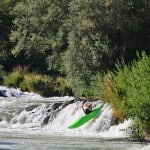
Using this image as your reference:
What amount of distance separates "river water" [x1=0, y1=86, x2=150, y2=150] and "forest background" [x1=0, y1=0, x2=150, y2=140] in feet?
1.96

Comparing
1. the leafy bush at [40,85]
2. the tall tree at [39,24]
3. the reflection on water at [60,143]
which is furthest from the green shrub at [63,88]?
the reflection on water at [60,143]

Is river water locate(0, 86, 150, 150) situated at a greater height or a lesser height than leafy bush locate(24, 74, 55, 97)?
lesser

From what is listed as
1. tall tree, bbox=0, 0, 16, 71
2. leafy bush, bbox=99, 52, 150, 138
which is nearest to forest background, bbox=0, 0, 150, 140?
leafy bush, bbox=99, 52, 150, 138

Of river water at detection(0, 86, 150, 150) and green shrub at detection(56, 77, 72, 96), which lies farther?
green shrub at detection(56, 77, 72, 96)

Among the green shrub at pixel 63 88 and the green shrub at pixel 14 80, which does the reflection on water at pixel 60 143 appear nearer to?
the green shrub at pixel 63 88

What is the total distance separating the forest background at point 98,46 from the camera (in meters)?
20.8

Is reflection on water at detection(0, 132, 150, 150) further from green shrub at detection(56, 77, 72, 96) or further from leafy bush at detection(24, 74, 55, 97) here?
leafy bush at detection(24, 74, 55, 97)

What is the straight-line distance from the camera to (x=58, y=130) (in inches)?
989

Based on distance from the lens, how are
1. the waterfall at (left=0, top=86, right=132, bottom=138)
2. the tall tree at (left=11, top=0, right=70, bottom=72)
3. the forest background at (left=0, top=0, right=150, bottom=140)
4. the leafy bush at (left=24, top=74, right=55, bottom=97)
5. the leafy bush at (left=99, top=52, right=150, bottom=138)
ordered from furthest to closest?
1. the leafy bush at (left=24, top=74, right=55, bottom=97)
2. the tall tree at (left=11, top=0, right=70, bottom=72)
3. the waterfall at (left=0, top=86, right=132, bottom=138)
4. the forest background at (left=0, top=0, right=150, bottom=140)
5. the leafy bush at (left=99, top=52, right=150, bottom=138)

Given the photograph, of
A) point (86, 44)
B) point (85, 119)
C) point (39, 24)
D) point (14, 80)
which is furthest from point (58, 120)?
point (14, 80)

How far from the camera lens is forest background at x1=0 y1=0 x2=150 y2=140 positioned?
2080 centimetres

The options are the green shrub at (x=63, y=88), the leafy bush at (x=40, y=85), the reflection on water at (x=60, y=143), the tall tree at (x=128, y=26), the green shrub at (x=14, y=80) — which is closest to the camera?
the reflection on water at (x=60, y=143)

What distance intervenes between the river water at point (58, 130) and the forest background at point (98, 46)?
599mm

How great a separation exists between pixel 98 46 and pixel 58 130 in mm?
7425
